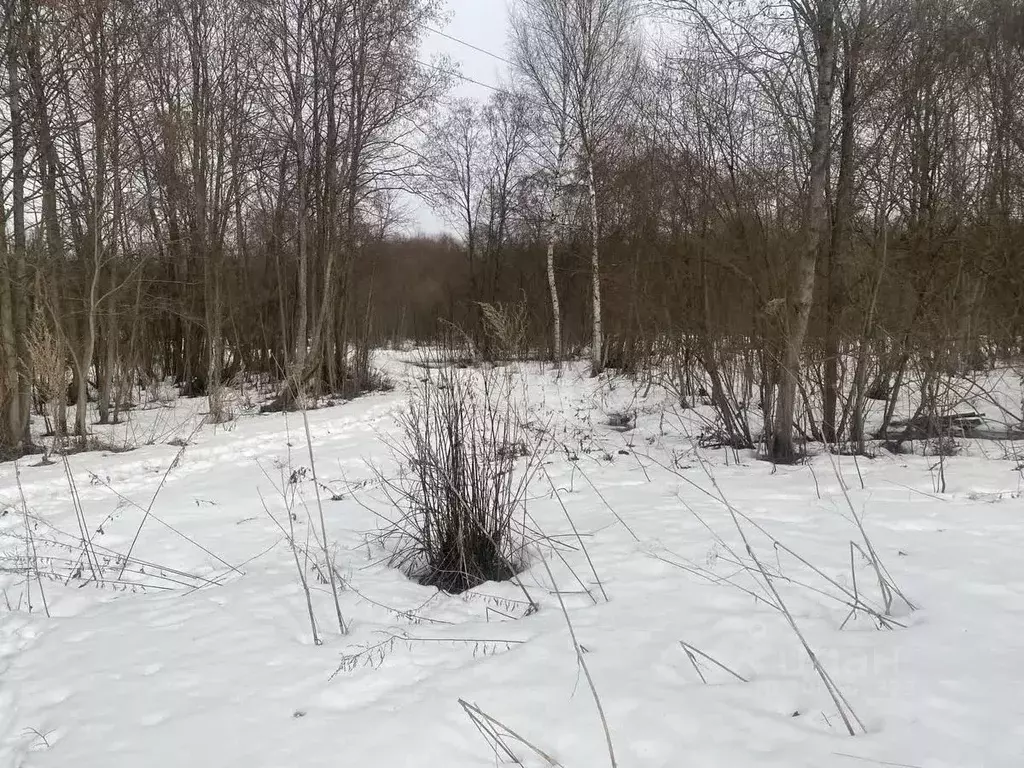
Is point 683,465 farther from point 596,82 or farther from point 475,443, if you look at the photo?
point 596,82

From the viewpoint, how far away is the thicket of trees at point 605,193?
249 inches

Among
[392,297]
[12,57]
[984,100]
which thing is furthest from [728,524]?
[392,297]

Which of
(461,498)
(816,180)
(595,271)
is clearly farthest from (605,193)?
(461,498)

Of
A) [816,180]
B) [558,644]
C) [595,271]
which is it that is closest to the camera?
[558,644]

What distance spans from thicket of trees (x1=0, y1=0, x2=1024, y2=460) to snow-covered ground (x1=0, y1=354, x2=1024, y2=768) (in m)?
1.04

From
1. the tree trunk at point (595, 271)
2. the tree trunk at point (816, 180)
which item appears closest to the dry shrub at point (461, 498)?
the tree trunk at point (816, 180)

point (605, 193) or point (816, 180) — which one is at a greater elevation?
point (605, 193)

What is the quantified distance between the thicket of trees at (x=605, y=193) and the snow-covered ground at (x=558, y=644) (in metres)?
1.04

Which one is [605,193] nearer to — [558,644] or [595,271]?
[595,271]

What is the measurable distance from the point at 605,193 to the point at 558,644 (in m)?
14.2

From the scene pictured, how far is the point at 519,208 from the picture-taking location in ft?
73.5

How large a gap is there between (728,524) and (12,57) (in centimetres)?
917

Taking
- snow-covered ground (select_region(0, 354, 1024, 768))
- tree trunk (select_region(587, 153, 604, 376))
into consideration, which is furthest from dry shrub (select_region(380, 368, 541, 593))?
tree trunk (select_region(587, 153, 604, 376))

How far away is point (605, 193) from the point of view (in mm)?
15242
